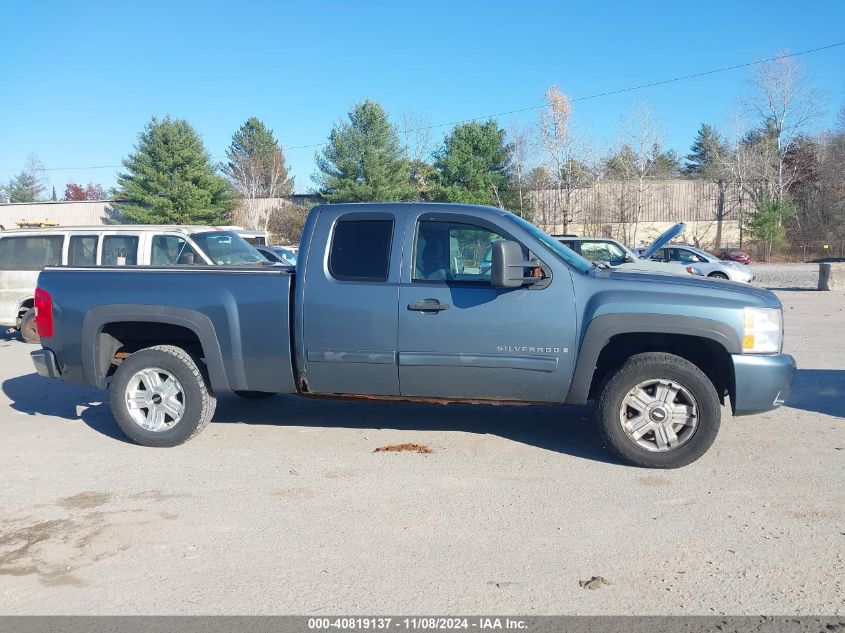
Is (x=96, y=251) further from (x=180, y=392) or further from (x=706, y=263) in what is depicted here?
(x=706, y=263)

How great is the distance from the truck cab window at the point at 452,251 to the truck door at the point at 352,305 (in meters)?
0.19

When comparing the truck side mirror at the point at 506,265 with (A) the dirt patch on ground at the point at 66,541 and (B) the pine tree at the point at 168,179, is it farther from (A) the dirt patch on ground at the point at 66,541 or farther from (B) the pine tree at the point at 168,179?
(B) the pine tree at the point at 168,179

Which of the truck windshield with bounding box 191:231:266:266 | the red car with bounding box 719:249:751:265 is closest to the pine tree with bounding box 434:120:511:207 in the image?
the red car with bounding box 719:249:751:265

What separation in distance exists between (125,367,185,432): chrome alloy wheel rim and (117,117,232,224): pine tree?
40.0 meters

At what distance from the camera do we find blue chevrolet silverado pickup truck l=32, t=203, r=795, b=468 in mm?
5422

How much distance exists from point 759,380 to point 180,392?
4.55 meters

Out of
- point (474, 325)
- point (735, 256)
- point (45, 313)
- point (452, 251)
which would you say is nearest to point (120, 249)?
point (45, 313)

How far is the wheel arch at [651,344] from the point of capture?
5.34m

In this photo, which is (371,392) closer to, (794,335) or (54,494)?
(54,494)

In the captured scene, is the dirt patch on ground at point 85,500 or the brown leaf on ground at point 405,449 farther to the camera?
the brown leaf on ground at point 405,449

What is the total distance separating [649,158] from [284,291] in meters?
48.4

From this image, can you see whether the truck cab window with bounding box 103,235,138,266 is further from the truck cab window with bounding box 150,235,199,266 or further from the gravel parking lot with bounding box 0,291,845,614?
the gravel parking lot with bounding box 0,291,845,614

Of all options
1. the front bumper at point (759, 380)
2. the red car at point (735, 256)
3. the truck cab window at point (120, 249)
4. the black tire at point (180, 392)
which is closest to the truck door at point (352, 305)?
the black tire at point (180, 392)

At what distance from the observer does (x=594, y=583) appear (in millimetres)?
3816
